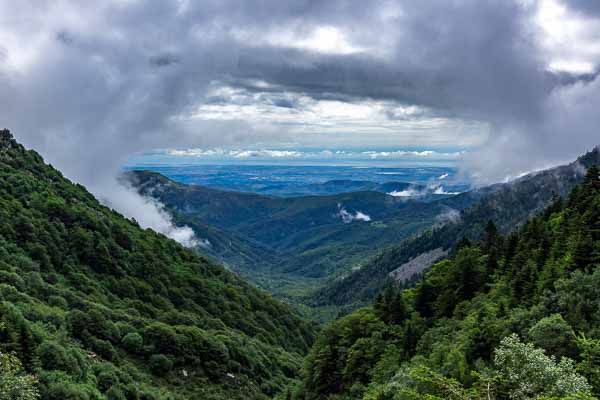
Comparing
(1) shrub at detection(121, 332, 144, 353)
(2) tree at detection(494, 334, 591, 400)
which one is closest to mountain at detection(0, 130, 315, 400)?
(1) shrub at detection(121, 332, 144, 353)

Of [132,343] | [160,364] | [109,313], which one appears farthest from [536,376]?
[109,313]

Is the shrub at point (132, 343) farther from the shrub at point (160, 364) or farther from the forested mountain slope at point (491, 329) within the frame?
the forested mountain slope at point (491, 329)

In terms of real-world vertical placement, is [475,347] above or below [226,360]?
above

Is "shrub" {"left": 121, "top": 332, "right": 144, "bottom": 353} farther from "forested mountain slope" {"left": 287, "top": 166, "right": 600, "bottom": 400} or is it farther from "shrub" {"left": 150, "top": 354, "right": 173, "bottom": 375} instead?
"forested mountain slope" {"left": 287, "top": 166, "right": 600, "bottom": 400}

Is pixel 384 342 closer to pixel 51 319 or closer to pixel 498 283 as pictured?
pixel 498 283

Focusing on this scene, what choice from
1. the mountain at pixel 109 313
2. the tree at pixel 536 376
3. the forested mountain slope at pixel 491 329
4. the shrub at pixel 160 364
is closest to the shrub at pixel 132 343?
the mountain at pixel 109 313

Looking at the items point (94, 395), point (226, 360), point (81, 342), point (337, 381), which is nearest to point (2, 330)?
point (94, 395)

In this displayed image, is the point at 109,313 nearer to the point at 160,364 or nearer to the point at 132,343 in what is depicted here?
the point at 132,343
